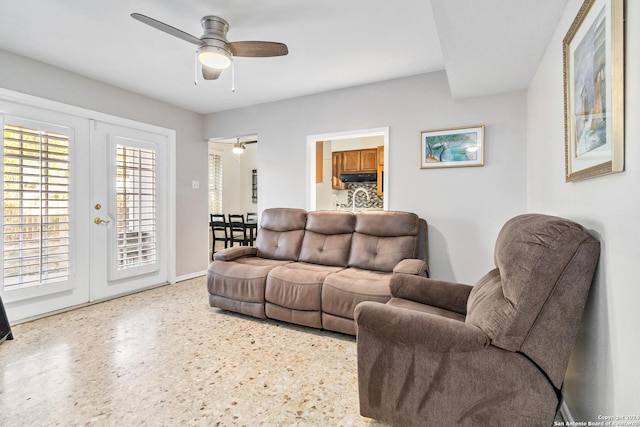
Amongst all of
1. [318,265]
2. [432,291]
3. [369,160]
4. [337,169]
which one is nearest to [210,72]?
[318,265]

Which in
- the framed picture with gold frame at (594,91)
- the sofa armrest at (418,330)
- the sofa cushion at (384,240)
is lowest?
the sofa armrest at (418,330)

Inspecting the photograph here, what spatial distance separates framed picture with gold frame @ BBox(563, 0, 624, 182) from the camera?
1.01 meters

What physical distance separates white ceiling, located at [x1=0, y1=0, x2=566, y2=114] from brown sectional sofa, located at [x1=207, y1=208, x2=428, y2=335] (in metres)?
1.48

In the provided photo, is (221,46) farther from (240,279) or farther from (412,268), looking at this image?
(412,268)

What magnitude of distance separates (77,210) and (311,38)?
3.00 m

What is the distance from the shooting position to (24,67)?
2.85m

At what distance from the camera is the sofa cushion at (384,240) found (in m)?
2.91

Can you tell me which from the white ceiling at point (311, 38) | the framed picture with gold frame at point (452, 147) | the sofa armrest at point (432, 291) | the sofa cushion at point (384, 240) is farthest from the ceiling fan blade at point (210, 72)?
the sofa armrest at point (432, 291)

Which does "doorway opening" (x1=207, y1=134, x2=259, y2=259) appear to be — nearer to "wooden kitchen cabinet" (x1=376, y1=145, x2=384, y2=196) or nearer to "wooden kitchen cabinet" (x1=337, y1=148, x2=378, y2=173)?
"wooden kitchen cabinet" (x1=337, y1=148, x2=378, y2=173)

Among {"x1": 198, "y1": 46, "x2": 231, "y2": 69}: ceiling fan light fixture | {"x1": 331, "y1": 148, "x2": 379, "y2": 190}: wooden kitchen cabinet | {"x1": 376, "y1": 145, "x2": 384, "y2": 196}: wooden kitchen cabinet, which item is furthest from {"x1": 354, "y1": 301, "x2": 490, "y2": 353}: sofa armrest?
{"x1": 331, "y1": 148, "x2": 379, "y2": 190}: wooden kitchen cabinet

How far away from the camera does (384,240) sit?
304cm

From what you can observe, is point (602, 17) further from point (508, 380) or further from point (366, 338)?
point (366, 338)

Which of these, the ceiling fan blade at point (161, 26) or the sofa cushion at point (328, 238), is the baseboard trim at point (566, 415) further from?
the ceiling fan blade at point (161, 26)

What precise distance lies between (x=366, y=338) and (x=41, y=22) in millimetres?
3219
